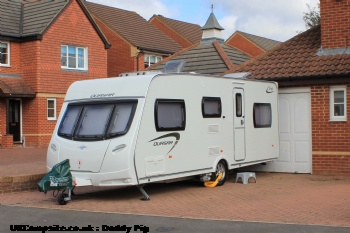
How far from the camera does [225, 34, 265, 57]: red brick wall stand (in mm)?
49034

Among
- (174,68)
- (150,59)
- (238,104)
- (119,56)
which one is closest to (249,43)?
(150,59)

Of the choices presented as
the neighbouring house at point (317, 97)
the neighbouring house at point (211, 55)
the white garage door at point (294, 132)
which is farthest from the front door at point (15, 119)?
the white garage door at point (294, 132)

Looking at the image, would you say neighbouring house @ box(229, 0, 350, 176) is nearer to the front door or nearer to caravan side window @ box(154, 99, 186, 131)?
caravan side window @ box(154, 99, 186, 131)

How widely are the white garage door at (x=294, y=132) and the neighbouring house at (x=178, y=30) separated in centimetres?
3098

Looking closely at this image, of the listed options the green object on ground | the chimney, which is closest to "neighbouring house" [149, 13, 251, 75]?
the chimney

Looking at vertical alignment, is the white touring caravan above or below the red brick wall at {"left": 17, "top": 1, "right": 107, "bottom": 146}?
below

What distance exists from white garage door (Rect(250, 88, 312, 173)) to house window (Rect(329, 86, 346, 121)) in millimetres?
662

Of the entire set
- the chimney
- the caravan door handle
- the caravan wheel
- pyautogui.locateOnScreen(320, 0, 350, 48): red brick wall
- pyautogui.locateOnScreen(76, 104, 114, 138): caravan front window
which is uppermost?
the chimney

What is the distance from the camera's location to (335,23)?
15688 mm

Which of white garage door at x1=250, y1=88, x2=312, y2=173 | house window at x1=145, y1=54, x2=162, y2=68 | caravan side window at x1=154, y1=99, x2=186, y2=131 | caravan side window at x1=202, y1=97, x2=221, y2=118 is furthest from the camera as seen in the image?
house window at x1=145, y1=54, x2=162, y2=68

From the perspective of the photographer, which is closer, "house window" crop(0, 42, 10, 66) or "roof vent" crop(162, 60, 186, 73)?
"roof vent" crop(162, 60, 186, 73)

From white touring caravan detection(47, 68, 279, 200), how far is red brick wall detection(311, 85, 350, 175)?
2331mm

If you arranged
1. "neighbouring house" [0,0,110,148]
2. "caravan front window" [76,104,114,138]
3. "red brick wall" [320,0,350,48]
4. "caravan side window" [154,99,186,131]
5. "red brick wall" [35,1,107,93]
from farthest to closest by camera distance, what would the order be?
"red brick wall" [35,1,107,93] → "neighbouring house" [0,0,110,148] → "red brick wall" [320,0,350,48] → "caravan side window" [154,99,186,131] → "caravan front window" [76,104,114,138]

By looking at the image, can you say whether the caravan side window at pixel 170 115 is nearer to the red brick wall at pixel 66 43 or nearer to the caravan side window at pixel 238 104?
the caravan side window at pixel 238 104
